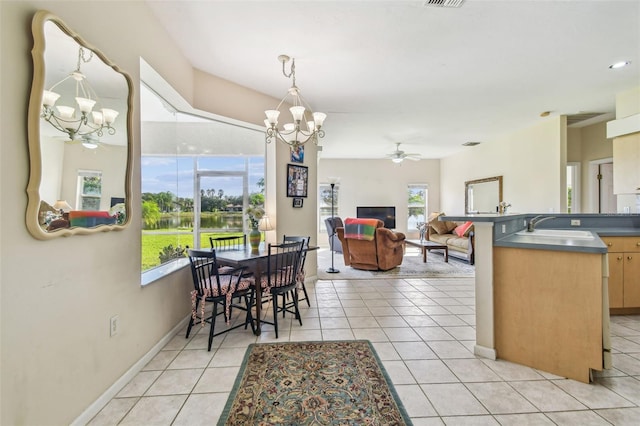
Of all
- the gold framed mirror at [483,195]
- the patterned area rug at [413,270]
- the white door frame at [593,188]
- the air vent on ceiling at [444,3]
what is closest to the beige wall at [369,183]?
the gold framed mirror at [483,195]

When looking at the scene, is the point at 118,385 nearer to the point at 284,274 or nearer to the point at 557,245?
the point at 284,274

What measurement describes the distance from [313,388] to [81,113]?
85.4 inches

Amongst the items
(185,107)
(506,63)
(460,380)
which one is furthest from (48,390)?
(506,63)

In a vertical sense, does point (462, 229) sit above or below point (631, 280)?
above

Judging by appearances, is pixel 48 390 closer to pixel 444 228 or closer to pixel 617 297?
pixel 617 297

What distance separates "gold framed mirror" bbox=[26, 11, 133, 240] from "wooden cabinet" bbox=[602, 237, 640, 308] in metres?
4.72

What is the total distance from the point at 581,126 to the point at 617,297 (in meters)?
4.02

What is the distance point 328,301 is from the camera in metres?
3.54

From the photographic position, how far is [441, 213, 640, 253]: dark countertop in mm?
1947

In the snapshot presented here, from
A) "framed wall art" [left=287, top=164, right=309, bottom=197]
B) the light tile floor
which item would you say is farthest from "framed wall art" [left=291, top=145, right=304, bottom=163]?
→ the light tile floor

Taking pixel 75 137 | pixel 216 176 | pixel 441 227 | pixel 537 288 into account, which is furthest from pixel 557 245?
pixel 441 227

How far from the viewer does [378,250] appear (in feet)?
16.8

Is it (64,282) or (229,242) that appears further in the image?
(229,242)

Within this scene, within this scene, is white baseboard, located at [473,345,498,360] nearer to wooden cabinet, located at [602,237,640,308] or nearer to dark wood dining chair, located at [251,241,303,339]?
dark wood dining chair, located at [251,241,303,339]
